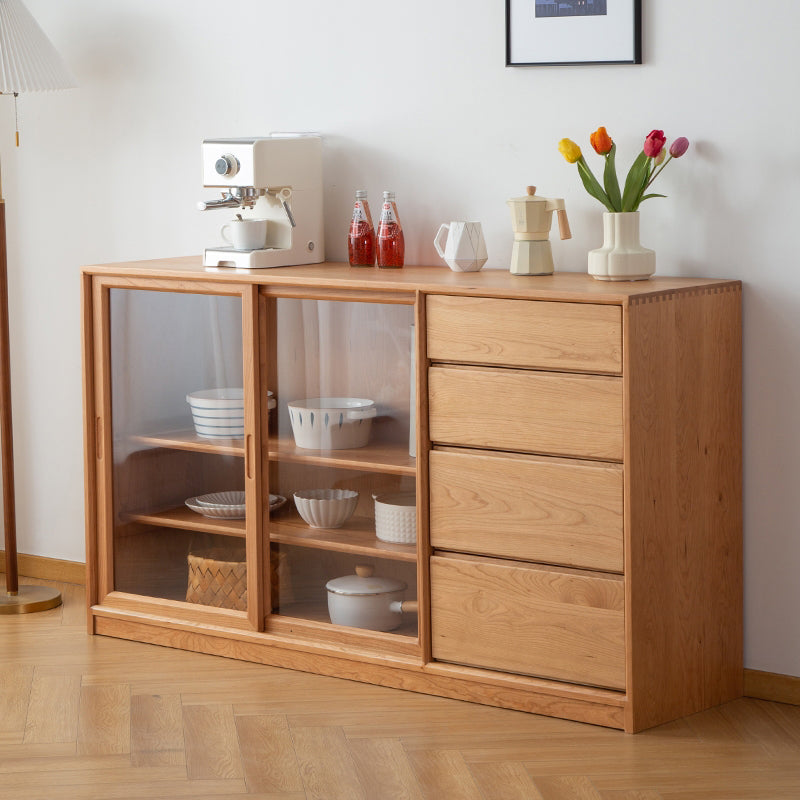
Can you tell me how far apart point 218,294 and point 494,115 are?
778 millimetres

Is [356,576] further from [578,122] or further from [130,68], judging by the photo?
[130,68]

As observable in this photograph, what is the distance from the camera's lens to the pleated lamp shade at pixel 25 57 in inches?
136

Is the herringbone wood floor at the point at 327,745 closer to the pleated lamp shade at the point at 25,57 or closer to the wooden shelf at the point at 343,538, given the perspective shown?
the wooden shelf at the point at 343,538

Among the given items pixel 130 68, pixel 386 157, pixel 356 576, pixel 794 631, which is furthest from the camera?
pixel 130 68

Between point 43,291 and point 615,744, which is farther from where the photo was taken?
point 43,291

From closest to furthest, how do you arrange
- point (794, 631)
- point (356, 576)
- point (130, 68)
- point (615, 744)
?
point (615, 744) < point (794, 631) < point (356, 576) < point (130, 68)

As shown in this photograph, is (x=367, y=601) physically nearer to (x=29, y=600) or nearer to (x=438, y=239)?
(x=438, y=239)

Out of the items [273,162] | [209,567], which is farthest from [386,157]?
[209,567]

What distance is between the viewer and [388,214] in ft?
10.4

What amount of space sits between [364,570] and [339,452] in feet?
0.92

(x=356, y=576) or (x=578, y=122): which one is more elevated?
(x=578, y=122)

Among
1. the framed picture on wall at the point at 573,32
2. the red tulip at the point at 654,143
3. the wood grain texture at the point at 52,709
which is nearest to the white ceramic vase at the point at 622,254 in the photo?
the red tulip at the point at 654,143

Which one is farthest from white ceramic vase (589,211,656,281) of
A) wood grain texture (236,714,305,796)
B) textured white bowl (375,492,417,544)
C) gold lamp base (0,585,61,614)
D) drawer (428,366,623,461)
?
gold lamp base (0,585,61,614)

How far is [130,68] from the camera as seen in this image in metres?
3.66
